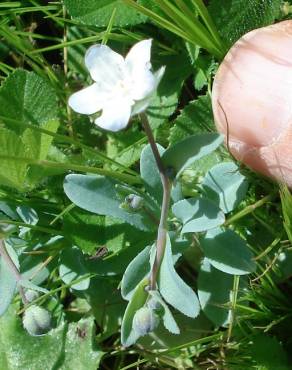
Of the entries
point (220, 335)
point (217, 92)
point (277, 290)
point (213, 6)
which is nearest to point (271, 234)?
point (277, 290)

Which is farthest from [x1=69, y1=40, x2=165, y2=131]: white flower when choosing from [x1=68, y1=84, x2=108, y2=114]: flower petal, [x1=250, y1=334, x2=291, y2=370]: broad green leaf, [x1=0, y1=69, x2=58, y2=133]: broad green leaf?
[x1=250, y1=334, x2=291, y2=370]: broad green leaf

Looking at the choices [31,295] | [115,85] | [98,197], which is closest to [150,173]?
[98,197]

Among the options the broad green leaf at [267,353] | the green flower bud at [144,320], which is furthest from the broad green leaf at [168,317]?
the broad green leaf at [267,353]

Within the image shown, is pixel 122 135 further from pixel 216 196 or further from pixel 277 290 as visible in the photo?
pixel 277 290

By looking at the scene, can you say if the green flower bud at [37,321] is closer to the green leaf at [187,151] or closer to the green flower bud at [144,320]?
the green flower bud at [144,320]

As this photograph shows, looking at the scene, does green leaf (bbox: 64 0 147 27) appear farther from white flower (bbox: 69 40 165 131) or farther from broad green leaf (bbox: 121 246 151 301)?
broad green leaf (bbox: 121 246 151 301)
